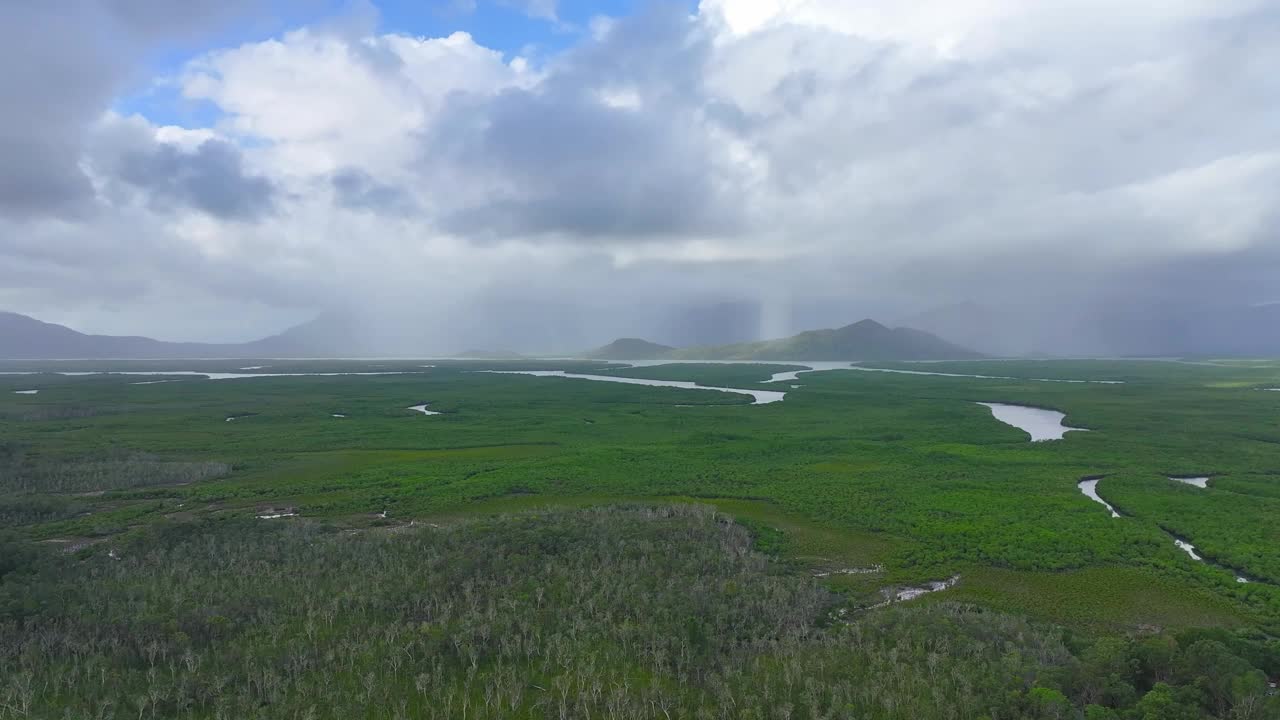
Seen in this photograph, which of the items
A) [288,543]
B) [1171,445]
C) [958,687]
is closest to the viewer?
[958,687]

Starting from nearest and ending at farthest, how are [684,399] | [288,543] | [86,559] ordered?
[86,559]
[288,543]
[684,399]

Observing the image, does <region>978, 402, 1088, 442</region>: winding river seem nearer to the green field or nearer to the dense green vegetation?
the green field

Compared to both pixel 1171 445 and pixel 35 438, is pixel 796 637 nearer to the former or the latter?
pixel 1171 445

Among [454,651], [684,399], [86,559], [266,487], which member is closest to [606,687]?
[454,651]

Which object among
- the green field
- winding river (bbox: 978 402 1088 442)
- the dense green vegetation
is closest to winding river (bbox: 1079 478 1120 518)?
the green field

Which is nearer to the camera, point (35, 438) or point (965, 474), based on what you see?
point (965, 474)

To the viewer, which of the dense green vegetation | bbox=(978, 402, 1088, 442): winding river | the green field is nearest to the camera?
the dense green vegetation

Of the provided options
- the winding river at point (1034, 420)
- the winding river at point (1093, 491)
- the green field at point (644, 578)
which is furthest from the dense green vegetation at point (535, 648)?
the winding river at point (1034, 420)

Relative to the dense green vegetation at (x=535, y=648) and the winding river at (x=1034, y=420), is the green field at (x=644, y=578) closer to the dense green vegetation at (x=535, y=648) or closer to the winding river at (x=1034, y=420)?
the dense green vegetation at (x=535, y=648)

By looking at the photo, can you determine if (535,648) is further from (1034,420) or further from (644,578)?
(1034,420)
